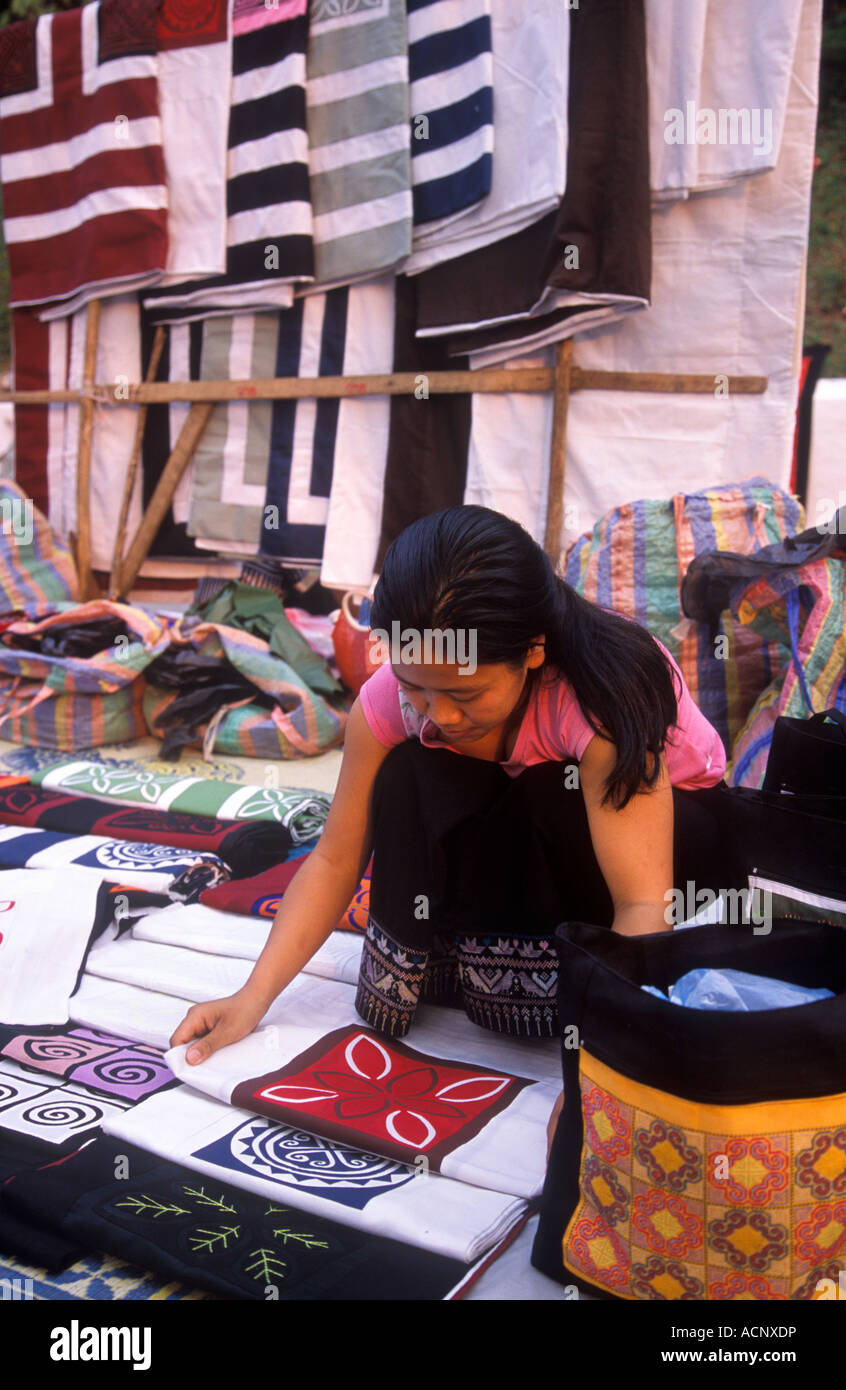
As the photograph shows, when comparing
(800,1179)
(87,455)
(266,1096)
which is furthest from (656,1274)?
(87,455)

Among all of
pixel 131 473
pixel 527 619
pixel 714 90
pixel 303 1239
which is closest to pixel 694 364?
pixel 714 90

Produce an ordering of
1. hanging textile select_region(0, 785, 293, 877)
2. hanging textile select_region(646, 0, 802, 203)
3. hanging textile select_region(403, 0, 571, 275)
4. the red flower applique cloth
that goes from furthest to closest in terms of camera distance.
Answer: hanging textile select_region(403, 0, 571, 275) < hanging textile select_region(646, 0, 802, 203) < hanging textile select_region(0, 785, 293, 877) < the red flower applique cloth

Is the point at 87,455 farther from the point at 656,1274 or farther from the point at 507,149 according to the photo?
the point at 656,1274

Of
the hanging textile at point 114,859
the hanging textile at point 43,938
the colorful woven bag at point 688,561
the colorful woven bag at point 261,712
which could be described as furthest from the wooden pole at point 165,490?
the hanging textile at point 43,938

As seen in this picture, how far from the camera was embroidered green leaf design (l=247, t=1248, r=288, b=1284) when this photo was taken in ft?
4.38

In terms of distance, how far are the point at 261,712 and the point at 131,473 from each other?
1730 millimetres

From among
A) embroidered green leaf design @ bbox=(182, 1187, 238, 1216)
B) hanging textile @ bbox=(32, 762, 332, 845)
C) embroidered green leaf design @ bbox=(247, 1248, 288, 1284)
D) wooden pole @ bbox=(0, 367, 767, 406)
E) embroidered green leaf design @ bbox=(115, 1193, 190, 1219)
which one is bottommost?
embroidered green leaf design @ bbox=(182, 1187, 238, 1216)

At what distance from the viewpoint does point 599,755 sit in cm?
160

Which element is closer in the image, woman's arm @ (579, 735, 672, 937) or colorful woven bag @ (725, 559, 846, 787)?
woman's arm @ (579, 735, 672, 937)

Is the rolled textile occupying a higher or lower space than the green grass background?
lower

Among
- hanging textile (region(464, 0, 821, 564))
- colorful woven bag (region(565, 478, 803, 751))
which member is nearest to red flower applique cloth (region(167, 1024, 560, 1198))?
colorful woven bag (region(565, 478, 803, 751))

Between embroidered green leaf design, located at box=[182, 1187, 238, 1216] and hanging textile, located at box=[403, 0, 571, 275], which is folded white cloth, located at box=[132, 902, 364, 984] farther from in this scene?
hanging textile, located at box=[403, 0, 571, 275]

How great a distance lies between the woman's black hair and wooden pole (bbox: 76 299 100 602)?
4031 millimetres

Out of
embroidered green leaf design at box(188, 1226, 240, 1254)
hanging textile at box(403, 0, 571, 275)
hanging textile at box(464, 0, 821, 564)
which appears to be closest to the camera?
embroidered green leaf design at box(188, 1226, 240, 1254)
